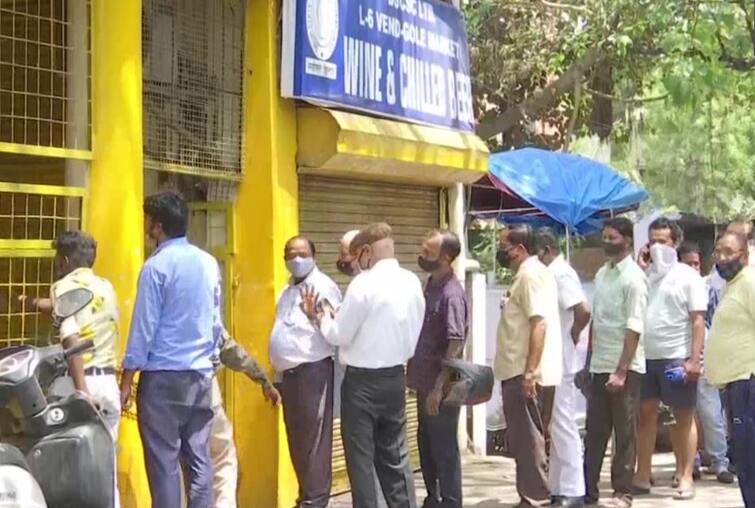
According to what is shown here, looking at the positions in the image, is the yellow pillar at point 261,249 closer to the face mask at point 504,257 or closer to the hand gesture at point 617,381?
the face mask at point 504,257

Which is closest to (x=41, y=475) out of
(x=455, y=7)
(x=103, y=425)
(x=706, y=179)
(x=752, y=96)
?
(x=103, y=425)

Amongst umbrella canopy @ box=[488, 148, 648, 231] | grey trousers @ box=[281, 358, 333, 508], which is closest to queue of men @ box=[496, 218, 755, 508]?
grey trousers @ box=[281, 358, 333, 508]

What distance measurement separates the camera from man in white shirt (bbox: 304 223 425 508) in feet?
23.9

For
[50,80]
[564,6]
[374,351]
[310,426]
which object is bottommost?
[310,426]

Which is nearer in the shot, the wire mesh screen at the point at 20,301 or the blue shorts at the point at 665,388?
the wire mesh screen at the point at 20,301

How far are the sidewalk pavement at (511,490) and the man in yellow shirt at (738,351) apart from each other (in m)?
1.52

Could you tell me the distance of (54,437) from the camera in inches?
195

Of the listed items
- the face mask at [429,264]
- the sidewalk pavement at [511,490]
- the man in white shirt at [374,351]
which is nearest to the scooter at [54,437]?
the man in white shirt at [374,351]

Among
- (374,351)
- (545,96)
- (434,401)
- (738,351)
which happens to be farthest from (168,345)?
(545,96)

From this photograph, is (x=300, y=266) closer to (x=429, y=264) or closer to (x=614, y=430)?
(x=429, y=264)

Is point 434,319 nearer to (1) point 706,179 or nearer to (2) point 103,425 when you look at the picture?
(2) point 103,425

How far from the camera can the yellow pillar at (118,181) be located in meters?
7.38

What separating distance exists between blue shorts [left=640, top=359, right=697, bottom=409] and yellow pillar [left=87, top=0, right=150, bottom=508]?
13.4ft

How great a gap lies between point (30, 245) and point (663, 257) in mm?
4789
